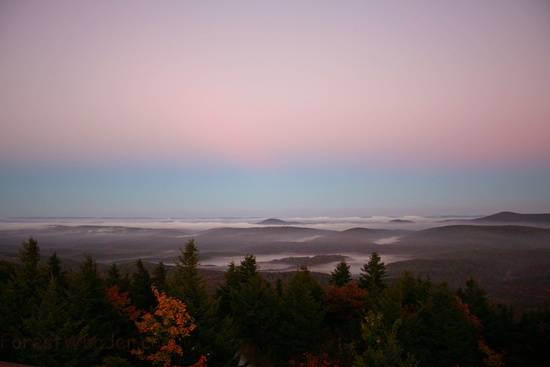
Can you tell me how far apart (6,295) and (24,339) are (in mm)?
9916

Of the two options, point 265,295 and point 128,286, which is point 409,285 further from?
point 128,286

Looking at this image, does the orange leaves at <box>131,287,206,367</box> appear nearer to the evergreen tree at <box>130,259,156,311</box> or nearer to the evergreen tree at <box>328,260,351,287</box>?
the evergreen tree at <box>130,259,156,311</box>

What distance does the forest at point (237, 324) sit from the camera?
2434 cm

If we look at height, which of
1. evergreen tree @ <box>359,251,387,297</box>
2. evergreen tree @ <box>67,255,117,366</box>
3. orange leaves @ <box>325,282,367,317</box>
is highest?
evergreen tree @ <box>67,255,117,366</box>

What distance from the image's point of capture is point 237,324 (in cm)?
4428

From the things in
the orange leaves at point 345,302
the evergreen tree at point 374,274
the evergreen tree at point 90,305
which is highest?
the evergreen tree at point 90,305

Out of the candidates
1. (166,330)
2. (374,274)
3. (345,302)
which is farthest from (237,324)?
(374,274)

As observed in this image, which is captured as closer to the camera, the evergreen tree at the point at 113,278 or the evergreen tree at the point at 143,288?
the evergreen tree at the point at 143,288

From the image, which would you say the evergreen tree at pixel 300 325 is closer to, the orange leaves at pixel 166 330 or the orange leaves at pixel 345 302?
the orange leaves at pixel 345 302

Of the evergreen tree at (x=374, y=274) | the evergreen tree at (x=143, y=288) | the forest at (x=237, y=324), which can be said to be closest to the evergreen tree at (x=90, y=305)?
the forest at (x=237, y=324)

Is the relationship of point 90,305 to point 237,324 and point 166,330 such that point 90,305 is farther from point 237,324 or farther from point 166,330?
point 237,324

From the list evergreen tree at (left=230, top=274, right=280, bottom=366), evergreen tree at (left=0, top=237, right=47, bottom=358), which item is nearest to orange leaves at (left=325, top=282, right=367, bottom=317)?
evergreen tree at (left=230, top=274, right=280, bottom=366)

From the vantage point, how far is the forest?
24.3 metres

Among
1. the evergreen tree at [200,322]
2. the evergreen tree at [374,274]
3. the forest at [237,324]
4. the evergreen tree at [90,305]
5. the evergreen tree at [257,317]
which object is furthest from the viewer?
the evergreen tree at [374,274]
